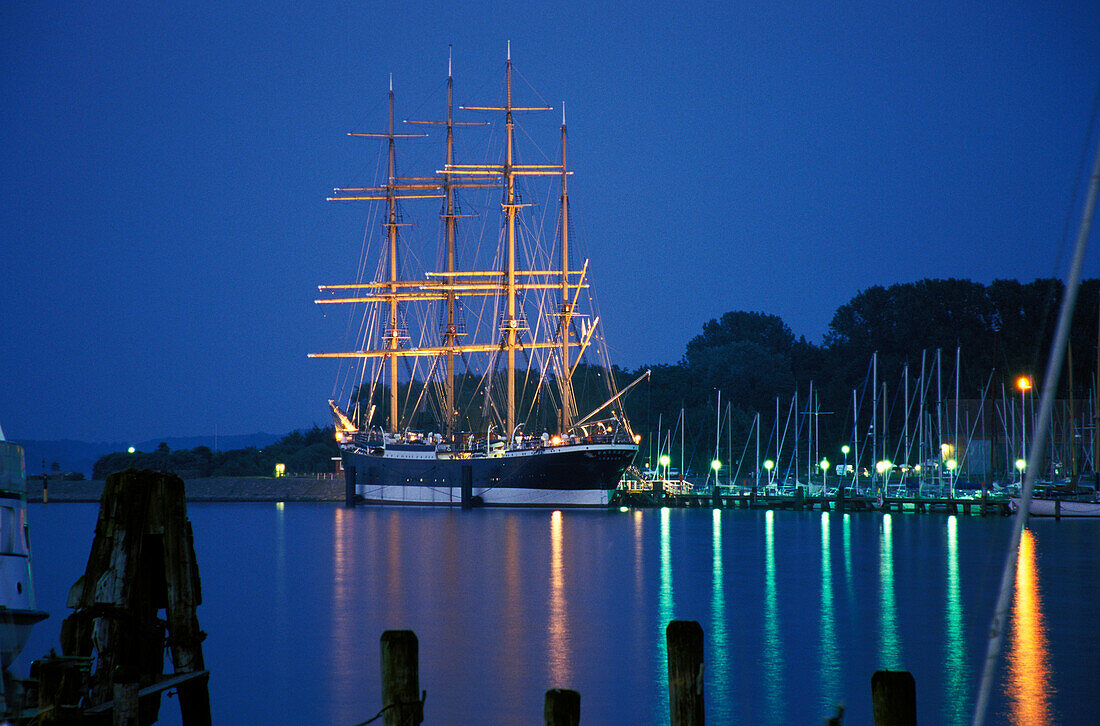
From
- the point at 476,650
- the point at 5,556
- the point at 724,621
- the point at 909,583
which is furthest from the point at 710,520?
the point at 5,556

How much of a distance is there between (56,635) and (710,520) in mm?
50005

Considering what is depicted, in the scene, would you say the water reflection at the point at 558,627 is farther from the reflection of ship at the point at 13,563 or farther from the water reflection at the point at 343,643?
the reflection of ship at the point at 13,563

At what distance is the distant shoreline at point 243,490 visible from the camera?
11669 cm

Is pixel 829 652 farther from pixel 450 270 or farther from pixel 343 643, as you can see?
pixel 450 270

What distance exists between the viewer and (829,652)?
23.2 metres

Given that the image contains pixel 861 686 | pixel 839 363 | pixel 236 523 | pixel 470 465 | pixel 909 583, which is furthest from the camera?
pixel 839 363

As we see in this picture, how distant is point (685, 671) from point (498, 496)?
76425 mm

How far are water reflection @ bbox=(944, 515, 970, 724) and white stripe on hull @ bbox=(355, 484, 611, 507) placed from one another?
47.6 meters

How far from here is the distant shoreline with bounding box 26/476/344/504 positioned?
117 meters

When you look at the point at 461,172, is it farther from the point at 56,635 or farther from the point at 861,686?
the point at 861,686

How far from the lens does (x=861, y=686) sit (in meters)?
20.0

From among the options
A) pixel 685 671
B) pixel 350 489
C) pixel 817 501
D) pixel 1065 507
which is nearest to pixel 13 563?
pixel 685 671

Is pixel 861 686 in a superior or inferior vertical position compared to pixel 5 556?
inferior

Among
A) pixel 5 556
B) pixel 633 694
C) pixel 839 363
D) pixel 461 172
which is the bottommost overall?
pixel 633 694
